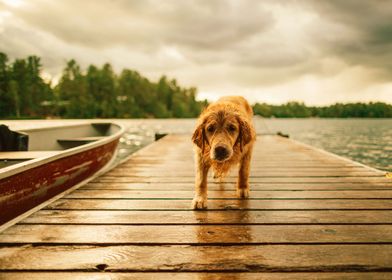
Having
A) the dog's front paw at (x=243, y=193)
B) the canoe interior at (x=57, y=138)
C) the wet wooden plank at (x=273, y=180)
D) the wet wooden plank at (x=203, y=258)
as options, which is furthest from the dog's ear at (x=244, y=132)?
the canoe interior at (x=57, y=138)

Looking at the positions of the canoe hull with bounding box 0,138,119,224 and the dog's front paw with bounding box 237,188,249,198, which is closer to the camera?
the canoe hull with bounding box 0,138,119,224

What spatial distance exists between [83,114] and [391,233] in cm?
7981

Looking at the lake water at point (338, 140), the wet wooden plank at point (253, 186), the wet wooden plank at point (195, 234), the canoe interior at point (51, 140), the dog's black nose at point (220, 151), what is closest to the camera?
the wet wooden plank at point (195, 234)

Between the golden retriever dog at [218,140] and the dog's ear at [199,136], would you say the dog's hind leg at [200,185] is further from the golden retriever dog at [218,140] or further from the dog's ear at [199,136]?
the dog's ear at [199,136]

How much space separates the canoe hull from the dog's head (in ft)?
6.73

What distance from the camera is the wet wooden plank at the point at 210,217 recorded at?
9.30ft

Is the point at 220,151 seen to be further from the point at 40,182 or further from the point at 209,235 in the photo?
the point at 40,182

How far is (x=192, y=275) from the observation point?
1.92 metres

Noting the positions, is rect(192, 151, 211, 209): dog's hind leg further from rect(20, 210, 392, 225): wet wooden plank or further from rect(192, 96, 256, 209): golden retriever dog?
rect(20, 210, 392, 225): wet wooden plank

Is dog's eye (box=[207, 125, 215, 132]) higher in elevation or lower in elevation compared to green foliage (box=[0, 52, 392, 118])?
lower

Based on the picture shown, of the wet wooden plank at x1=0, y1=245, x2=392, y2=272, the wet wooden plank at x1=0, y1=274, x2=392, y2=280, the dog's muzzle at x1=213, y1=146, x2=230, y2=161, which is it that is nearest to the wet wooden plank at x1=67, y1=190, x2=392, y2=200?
the dog's muzzle at x1=213, y1=146, x2=230, y2=161

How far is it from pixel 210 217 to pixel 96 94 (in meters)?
84.5

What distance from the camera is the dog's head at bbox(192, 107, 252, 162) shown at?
2.99 meters

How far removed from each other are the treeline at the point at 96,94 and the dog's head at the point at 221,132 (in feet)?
210
